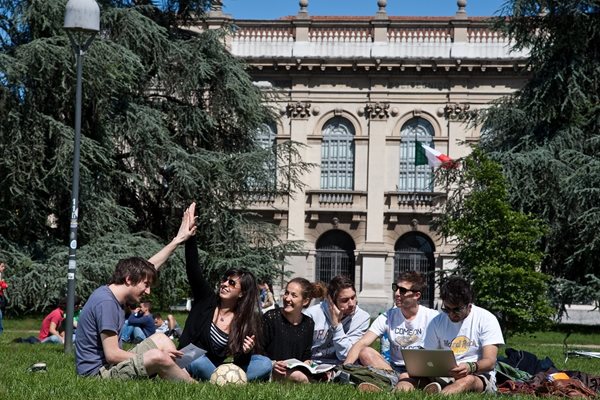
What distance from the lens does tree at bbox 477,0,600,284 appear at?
97.2 feet

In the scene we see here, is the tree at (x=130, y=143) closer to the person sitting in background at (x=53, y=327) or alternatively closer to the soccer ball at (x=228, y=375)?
the person sitting in background at (x=53, y=327)

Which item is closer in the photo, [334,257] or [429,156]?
[429,156]

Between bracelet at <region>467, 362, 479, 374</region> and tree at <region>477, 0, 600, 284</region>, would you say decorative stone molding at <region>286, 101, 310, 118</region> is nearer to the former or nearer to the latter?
tree at <region>477, 0, 600, 284</region>

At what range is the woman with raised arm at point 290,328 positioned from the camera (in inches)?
437

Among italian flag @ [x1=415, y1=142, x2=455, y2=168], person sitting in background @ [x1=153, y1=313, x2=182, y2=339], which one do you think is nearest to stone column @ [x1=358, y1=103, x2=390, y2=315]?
italian flag @ [x1=415, y1=142, x2=455, y2=168]

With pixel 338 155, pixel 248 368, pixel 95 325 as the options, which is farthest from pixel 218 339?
pixel 338 155

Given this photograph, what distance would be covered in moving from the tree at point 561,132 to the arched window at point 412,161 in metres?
16.0

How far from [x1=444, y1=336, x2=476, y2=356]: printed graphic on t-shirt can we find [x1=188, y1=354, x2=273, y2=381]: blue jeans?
1.63 meters

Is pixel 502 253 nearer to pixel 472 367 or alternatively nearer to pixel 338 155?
pixel 472 367

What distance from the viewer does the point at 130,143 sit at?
2977cm

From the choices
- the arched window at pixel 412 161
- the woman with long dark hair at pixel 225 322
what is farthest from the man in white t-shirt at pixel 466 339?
A: the arched window at pixel 412 161

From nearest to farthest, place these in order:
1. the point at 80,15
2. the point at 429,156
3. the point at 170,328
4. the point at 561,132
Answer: the point at 80,15
the point at 170,328
the point at 561,132
the point at 429,156

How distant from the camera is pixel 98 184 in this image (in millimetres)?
28969

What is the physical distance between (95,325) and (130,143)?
20424 millimetres
